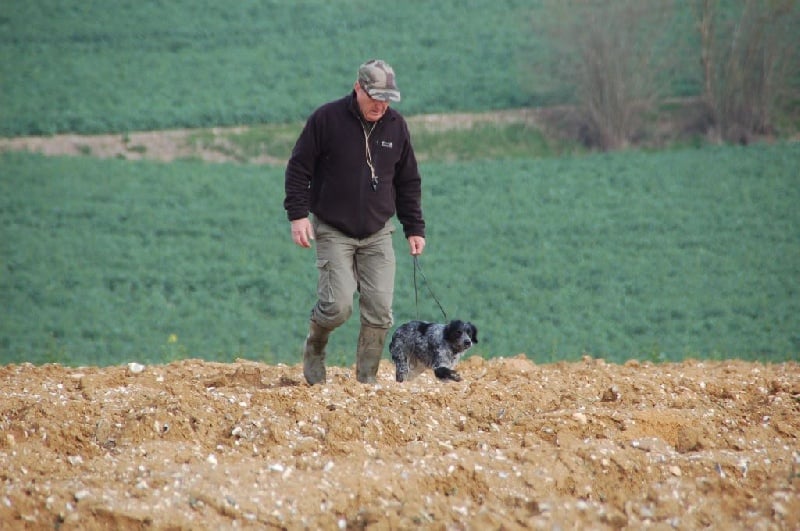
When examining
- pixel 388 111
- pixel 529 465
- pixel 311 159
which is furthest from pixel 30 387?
pixel 529 465

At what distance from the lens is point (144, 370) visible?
9.48 m

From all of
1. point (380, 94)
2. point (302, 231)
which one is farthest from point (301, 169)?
point (380, 94)

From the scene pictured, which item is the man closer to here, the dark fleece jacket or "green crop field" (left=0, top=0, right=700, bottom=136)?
the dark fleece jacket

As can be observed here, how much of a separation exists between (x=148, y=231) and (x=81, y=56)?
14696mm

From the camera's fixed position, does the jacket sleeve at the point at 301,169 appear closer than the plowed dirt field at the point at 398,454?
No

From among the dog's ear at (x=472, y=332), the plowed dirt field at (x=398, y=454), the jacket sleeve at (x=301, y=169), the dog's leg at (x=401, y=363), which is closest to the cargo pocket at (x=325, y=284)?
the jacket sleeve at (x=301, y=169)

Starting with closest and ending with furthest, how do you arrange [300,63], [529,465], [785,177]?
[529,465], [785,177], [300,63]

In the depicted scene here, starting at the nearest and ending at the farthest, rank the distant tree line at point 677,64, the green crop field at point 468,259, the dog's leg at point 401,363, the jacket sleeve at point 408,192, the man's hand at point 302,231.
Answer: the man's hand at point 302,231
the jacket sleeve at point 408,192
the dog's leg at point 401,363
the green crop field at point 468,259
the distant tree line at point 677,64

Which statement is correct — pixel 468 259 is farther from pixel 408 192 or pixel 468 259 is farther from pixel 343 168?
pixel 343 168

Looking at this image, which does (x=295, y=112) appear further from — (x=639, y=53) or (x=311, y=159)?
(x=311, y=159)

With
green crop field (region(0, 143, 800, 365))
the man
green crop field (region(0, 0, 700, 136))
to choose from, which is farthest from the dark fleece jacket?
green crop field (region(0, 0, 700, 136))

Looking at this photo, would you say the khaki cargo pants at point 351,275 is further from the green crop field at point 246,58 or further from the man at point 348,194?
the green crop field at point 246,58

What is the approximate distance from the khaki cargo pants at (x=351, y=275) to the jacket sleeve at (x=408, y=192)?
214 mm

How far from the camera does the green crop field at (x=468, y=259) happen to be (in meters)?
15.9
